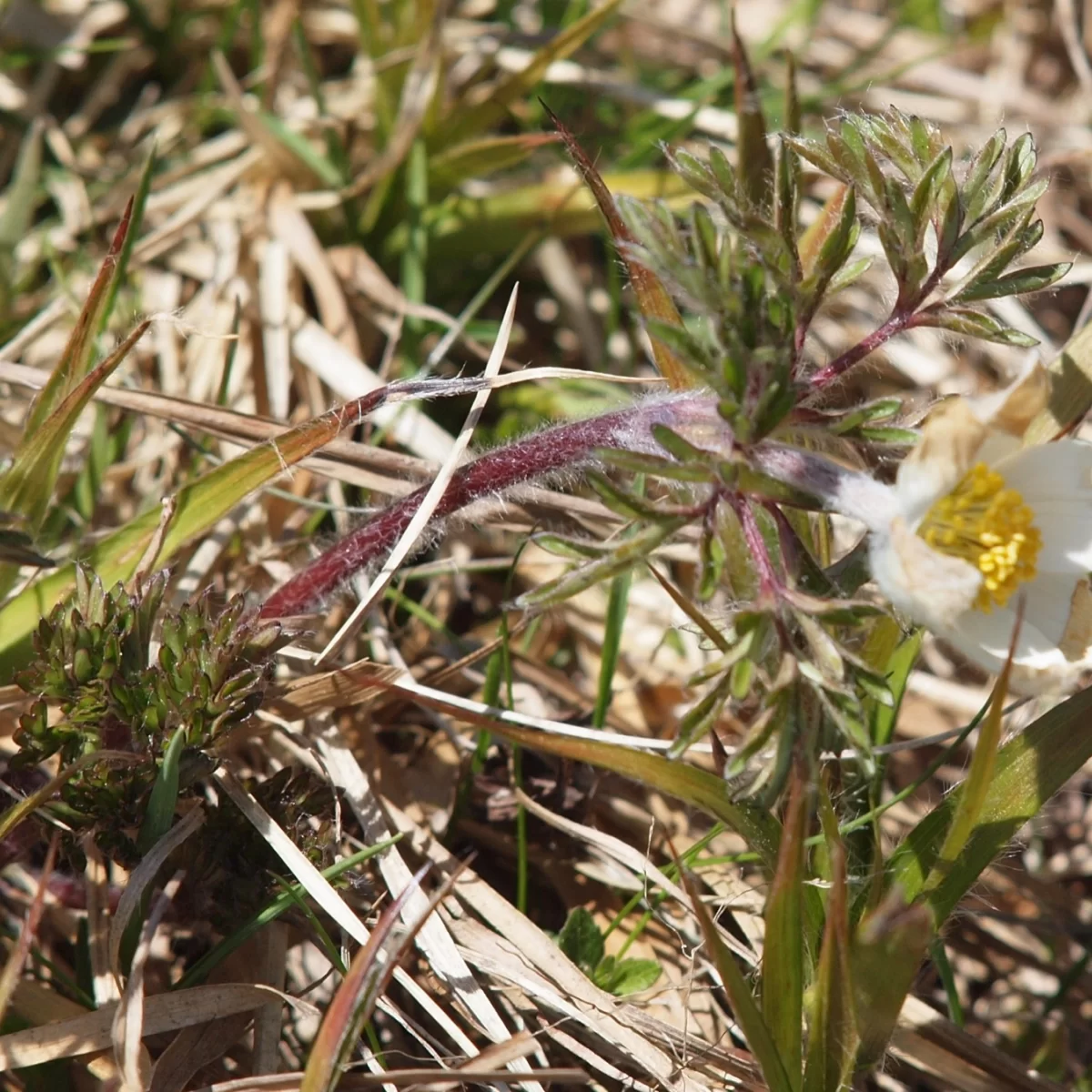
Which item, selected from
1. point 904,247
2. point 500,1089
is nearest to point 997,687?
point 904,247

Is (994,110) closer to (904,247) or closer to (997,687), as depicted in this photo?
(904,247)

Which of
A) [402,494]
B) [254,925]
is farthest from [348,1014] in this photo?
[402,494]

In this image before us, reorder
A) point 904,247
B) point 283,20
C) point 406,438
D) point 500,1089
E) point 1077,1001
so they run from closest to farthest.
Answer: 1. point 904,247
2. point 500,1089
3. point 1077,1001
4. point 406,438
5. point 283,20

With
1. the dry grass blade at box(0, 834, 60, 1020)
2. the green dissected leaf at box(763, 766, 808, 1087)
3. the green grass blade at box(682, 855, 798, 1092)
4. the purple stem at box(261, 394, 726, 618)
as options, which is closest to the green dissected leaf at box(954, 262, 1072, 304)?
the purple stem at box(261, 394, 726, 618)

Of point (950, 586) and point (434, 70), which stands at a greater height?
point (434, 70)

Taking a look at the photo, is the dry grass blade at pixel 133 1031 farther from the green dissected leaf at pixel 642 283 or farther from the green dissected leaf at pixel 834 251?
the green dissected leaf at pixel 834 251

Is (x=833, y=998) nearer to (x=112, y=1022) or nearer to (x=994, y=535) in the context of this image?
(x=994, y=535)
